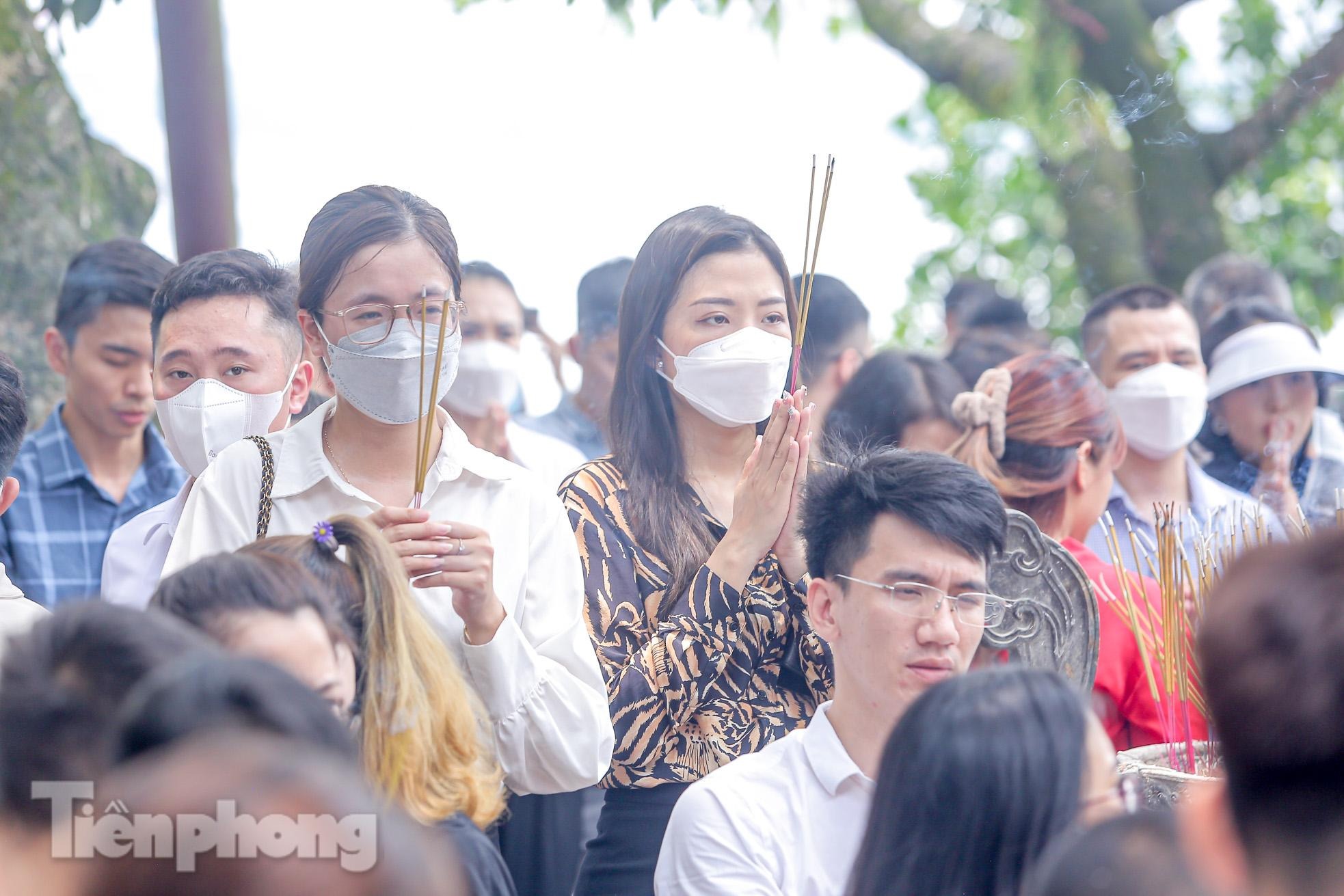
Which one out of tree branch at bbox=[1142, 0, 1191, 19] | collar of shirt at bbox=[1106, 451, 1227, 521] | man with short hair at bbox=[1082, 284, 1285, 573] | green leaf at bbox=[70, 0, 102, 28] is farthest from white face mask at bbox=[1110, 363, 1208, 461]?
tree branch at bbox=[1142, 0, 1191, 19]

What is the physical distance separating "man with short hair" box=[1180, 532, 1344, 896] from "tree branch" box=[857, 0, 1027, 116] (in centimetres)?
674

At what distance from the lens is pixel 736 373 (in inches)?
113

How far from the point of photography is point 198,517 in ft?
8.19

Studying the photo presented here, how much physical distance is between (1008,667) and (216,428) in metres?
1.90

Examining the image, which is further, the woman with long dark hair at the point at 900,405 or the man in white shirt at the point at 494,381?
the man in white shirt at the point at 494,381

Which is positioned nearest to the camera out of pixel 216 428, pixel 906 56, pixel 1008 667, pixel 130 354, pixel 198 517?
pixel 1008 667

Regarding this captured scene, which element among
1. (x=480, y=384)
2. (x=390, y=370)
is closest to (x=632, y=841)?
(x=390, y=370)

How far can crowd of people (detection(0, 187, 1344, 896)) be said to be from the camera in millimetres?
1189

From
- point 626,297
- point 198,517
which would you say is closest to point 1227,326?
point 626,297

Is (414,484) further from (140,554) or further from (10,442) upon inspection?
(10,442)

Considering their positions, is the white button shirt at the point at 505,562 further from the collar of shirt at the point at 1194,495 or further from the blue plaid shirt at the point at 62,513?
the collar of shirt at the point at 1194,495

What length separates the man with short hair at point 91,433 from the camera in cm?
362

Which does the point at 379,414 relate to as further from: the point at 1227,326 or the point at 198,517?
the point at 1227,326

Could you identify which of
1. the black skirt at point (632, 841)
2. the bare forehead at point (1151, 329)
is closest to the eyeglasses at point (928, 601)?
the black skirt at point (632, 841)
